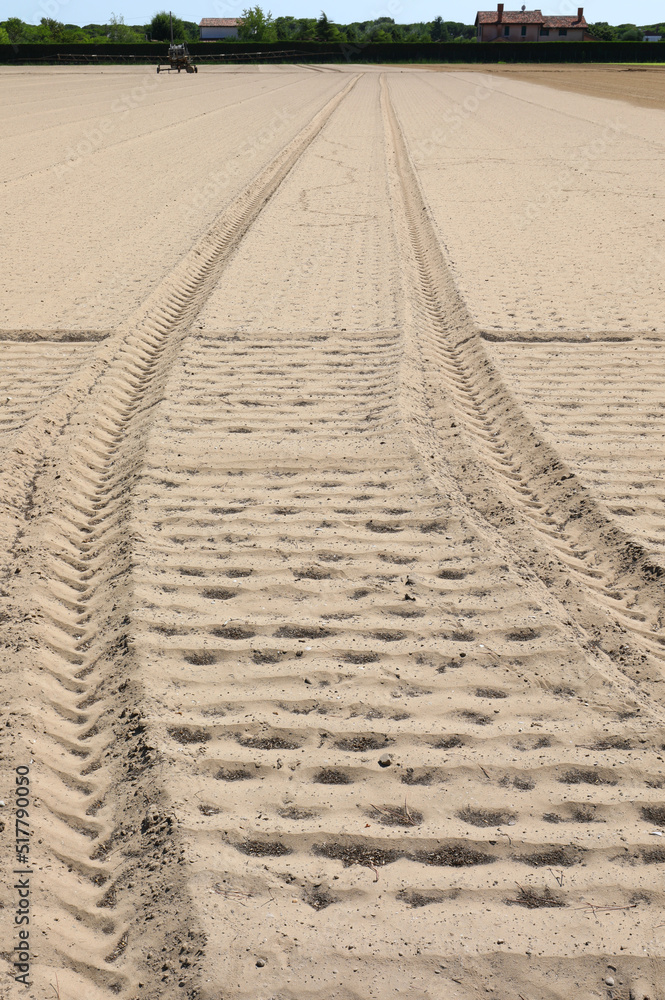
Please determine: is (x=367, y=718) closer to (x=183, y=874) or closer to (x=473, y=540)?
(x=183, y=874)

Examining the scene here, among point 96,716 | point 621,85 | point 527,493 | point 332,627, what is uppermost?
point 621,85

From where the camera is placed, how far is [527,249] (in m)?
9.16

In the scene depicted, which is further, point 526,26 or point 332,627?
point 526,26

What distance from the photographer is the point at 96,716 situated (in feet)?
10.0

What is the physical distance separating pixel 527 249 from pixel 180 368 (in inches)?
199

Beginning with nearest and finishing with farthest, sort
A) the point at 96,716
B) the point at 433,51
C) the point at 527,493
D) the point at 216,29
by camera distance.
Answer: the point at 96,716 → the point at 527,493 → the point at 433,51 → the point at 216,29

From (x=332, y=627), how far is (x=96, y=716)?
1.06 m

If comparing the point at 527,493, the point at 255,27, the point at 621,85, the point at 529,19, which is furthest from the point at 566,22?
the point at 527,493

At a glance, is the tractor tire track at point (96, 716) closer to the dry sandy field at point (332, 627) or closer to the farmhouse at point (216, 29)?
the dry sandy field at point (332, 627)

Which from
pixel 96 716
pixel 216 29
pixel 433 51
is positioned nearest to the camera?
pixel 96 716

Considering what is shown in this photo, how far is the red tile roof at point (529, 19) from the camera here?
9006 centimetres

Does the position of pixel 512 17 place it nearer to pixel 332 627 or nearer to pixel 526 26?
pixel 526 26

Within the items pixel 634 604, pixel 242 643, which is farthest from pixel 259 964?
pixel 634 604

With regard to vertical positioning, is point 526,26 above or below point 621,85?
above
